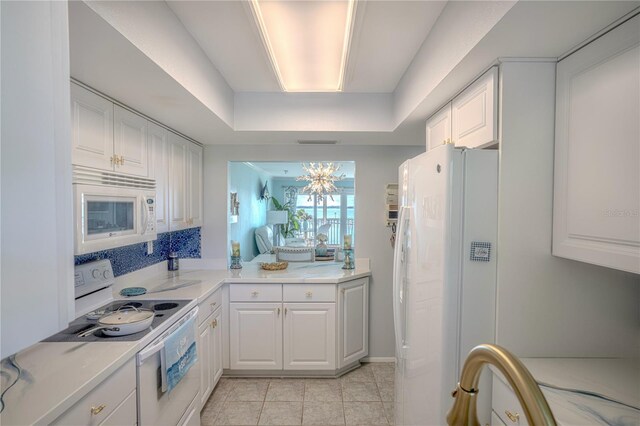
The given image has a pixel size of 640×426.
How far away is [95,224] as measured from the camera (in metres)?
1.42

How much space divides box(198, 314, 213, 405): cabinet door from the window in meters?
5.41

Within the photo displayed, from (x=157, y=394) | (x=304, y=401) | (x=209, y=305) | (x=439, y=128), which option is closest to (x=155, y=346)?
(x=157, y=394)

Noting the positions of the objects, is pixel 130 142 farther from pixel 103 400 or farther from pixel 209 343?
pixel 209 343

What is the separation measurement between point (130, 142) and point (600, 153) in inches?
90.4

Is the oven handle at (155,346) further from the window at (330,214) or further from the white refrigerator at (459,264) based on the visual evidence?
the window at (330,214)

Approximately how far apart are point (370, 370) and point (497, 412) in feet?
5.81

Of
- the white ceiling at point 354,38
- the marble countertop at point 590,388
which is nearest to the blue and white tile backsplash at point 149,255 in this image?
the white ceiling at point 354,38

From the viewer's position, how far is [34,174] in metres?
0.50

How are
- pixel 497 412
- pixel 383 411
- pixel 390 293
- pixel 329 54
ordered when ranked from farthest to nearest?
pixel 390 293 → pixel 383 411 → pixel 329 54 → pixel 497 412

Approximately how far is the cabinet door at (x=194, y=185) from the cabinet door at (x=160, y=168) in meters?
0.40

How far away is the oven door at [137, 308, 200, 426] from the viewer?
1.42 meters

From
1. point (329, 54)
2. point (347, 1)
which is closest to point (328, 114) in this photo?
point (329, 54)

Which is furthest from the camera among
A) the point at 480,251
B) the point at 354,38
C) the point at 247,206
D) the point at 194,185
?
the point at 247,206

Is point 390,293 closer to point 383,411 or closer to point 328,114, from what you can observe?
point 383,411
